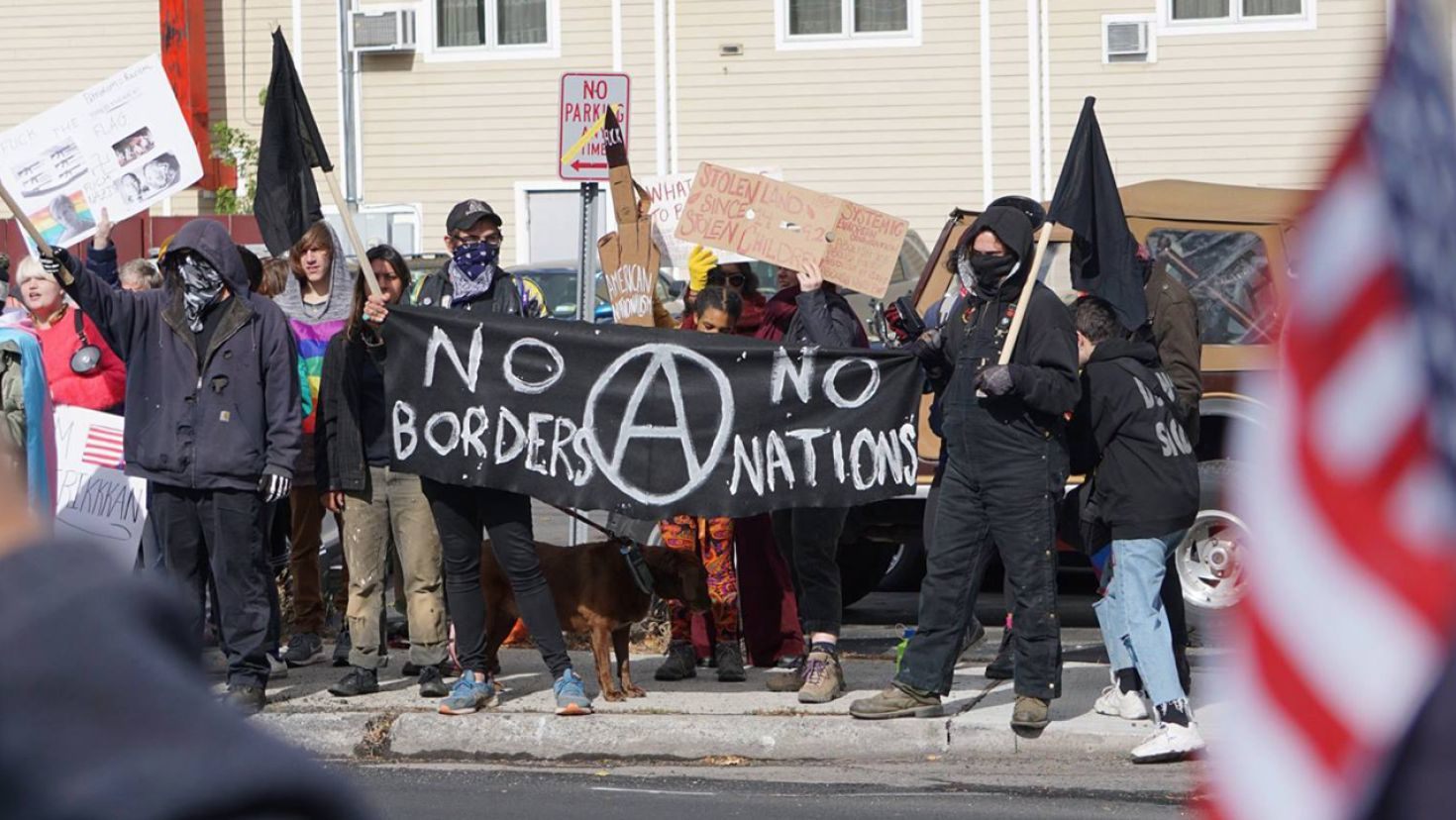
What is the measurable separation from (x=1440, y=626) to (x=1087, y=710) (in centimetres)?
724

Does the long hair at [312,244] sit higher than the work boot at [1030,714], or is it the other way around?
the long hair at [312,244]

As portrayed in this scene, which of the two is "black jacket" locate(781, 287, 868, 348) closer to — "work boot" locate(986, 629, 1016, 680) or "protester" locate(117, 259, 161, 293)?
"work boot" locate(986, 629, 1016, 680)

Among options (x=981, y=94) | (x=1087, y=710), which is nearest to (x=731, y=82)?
(x=981, y=94)

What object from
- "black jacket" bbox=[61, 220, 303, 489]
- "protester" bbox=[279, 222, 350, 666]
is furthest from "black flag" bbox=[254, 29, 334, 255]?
"black jacket" bbox=[61, 220, 303, 489]

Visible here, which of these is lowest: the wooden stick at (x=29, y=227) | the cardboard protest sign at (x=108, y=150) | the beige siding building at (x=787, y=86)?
the wooden stick at (x=29, y=227)

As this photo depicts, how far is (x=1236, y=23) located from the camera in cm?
2345

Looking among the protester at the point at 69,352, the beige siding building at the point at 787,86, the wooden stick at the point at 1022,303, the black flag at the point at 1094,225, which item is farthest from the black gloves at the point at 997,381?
Result: the beige siding building at the point at 787,86

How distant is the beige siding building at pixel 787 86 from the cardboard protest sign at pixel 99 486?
1555 cm

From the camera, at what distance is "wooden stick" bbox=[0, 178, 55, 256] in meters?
8.07

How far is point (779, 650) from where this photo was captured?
30.3 feet

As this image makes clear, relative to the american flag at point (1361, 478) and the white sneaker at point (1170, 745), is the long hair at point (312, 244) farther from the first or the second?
the american flag at point (1361, 478)

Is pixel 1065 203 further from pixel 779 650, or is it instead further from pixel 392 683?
pixel 392 683

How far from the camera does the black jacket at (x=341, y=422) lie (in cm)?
846

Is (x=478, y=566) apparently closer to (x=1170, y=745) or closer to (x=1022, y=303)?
(x=1022, y=303)
